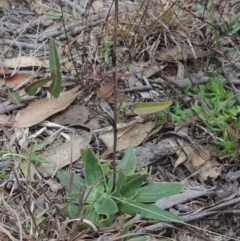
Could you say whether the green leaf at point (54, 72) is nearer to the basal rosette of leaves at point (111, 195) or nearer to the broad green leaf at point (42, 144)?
the broad green leaf at point (42, 144)

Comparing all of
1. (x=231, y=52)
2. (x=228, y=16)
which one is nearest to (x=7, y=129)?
(x=231, y=52)

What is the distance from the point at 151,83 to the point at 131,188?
0.60m

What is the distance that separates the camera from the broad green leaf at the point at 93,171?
5.53 feet

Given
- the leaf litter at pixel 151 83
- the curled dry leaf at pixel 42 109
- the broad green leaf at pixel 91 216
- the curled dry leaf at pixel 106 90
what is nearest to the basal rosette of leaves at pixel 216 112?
the leaf litter at pixel 151 83

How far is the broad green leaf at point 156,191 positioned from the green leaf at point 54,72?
20.4 inches

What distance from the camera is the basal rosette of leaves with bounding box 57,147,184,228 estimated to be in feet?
5.34

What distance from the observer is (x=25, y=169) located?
1812 mm

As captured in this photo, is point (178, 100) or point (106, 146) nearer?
point (106, 146)

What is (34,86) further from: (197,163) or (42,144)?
(197,163)

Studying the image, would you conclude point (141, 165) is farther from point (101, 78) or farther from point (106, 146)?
point (101, 78)

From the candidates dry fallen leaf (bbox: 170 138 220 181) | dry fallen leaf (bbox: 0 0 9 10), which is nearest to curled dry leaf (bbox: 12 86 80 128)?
dry fallen leaf (bbox: 170 138 220 181)

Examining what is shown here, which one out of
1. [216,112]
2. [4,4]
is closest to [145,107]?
[216,112]

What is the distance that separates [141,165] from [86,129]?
0.83 feet

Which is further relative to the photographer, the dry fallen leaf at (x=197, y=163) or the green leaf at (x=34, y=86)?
the green leaf at (x=34, y=86)
